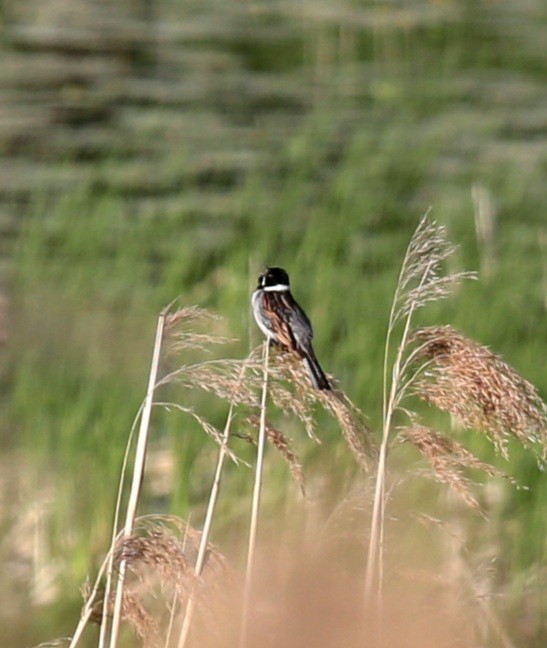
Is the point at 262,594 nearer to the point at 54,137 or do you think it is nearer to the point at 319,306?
the point at 319,306

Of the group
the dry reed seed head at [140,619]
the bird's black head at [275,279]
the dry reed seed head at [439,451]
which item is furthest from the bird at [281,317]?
the dry reed seed head at [140,619]

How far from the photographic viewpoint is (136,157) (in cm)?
559

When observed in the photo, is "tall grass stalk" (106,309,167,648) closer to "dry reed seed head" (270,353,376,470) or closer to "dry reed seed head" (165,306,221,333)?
"dry reed seed head" (165,306,221,333)

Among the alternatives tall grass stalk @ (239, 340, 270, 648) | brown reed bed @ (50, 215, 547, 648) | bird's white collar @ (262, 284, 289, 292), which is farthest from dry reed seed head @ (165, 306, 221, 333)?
bird's white collar @ (262, 284, 289, 292)

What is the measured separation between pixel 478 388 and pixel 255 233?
1.84 meters

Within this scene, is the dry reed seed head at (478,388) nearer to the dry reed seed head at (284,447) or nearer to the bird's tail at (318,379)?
the bird's tail at (318,379)

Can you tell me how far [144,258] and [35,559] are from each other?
1027mm

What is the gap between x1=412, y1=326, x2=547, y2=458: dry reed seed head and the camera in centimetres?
264

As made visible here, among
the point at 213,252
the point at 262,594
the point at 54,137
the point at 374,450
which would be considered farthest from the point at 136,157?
the point at 374,450

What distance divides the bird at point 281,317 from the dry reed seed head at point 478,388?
0.39m

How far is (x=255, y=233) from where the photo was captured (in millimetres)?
4414

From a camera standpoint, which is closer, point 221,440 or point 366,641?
point 221,440

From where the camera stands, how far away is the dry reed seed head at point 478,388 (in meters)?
2.64

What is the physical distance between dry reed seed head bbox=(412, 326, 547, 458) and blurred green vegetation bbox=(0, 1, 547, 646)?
1050mm
